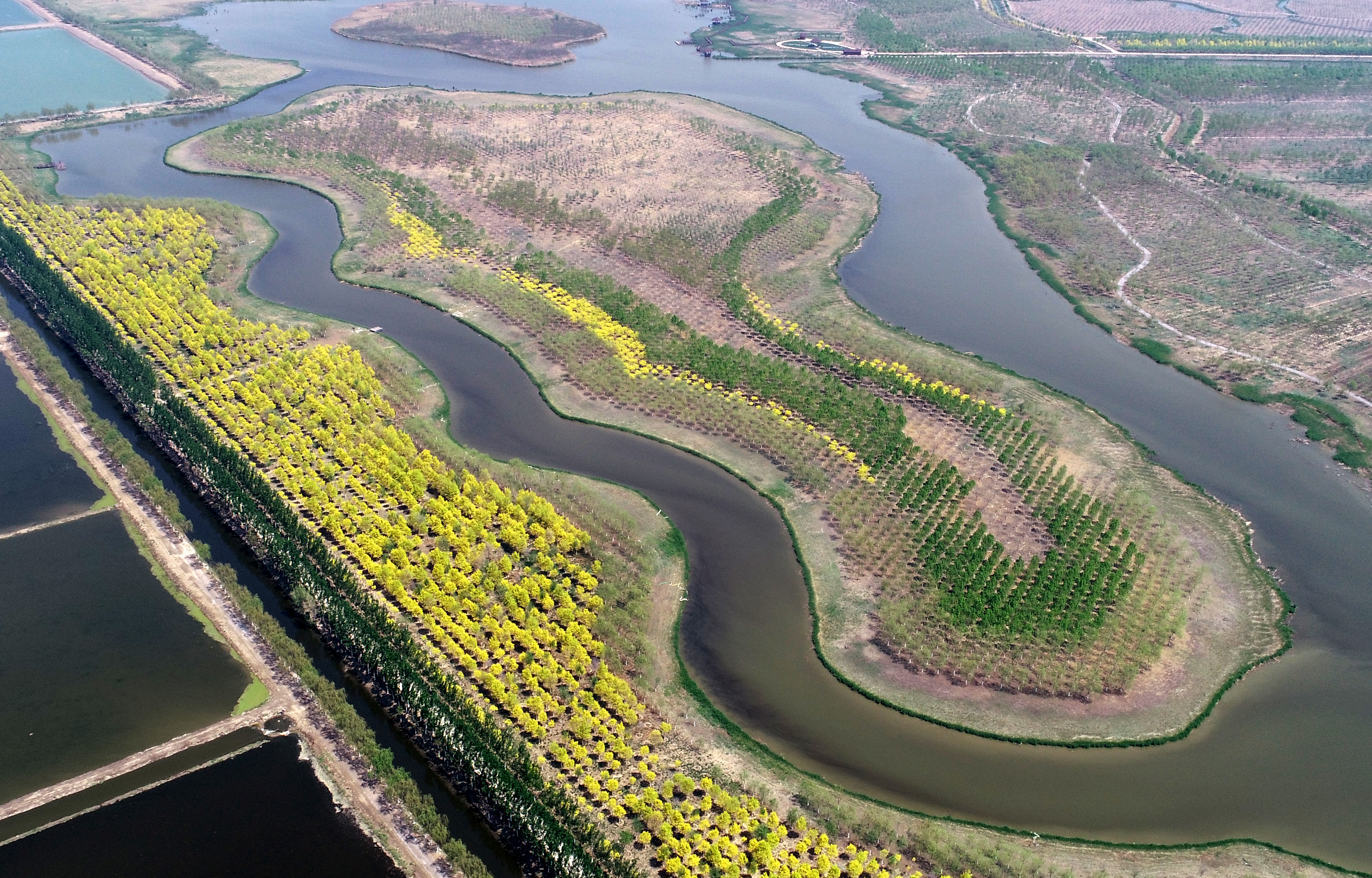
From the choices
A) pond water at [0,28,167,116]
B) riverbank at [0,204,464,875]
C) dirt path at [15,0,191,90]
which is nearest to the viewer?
riverbank at [0,204,464,875]

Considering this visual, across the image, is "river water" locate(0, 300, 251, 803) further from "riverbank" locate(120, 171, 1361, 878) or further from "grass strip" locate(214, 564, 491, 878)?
"riverbank" locate(120, 171, 1361, 878)

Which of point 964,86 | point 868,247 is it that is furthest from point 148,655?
point 964,86

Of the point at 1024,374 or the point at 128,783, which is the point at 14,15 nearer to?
the point at 128,783

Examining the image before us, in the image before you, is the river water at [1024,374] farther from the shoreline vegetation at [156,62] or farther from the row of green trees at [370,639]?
the row of green trees at [370,639]

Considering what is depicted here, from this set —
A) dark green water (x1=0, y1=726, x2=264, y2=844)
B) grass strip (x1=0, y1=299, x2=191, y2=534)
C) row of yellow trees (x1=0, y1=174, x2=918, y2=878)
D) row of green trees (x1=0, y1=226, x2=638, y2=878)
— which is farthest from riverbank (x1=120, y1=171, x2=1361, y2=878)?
grass strip (x1=0, y1=299, x2=191, y2=534)

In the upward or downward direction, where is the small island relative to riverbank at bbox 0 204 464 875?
upward

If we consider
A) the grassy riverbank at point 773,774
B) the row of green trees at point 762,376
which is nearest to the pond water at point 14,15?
the row of green trees at point 762,376
